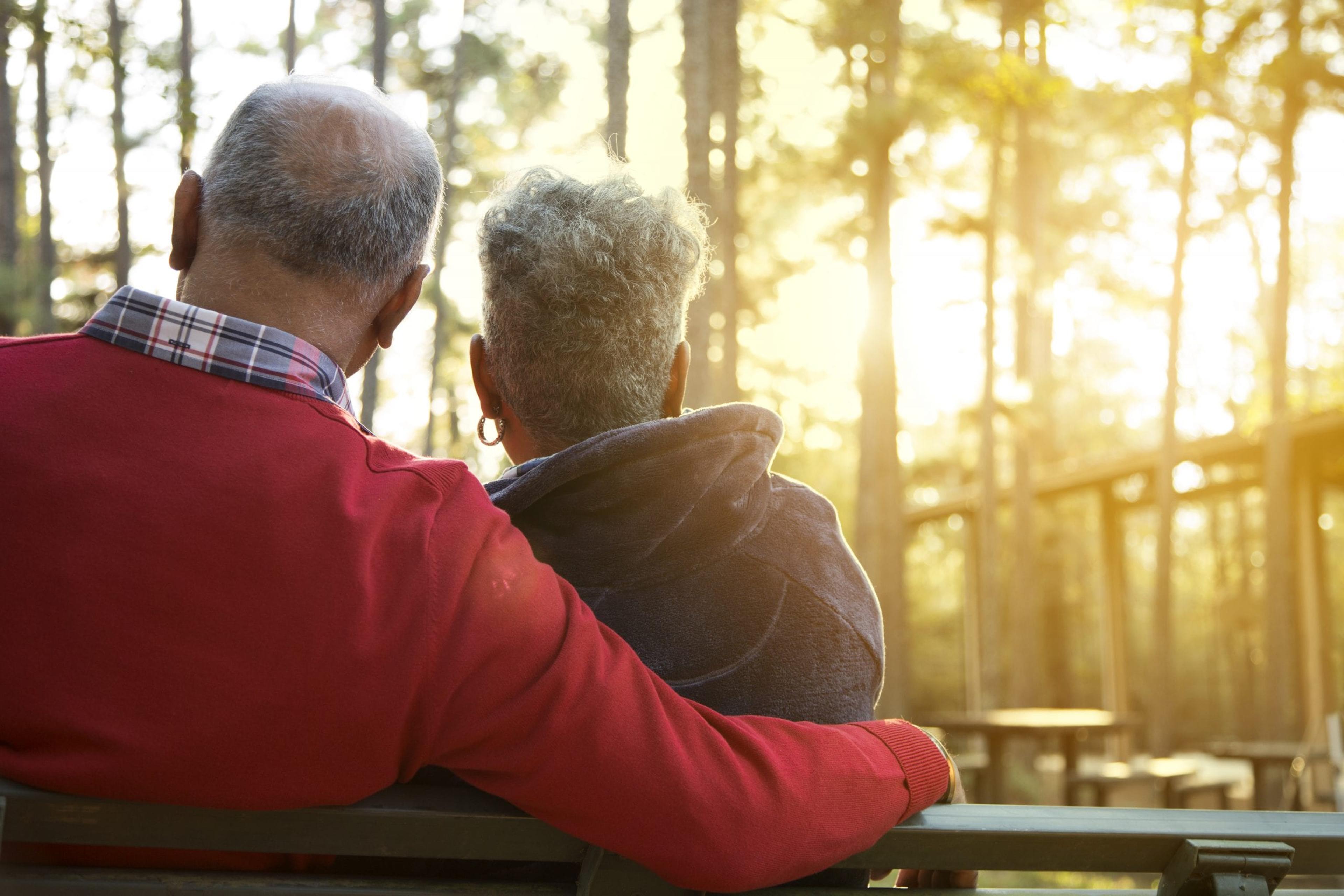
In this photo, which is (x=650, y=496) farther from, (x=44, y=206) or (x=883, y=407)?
(x=44, y=206)

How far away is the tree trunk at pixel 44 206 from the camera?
13.6m

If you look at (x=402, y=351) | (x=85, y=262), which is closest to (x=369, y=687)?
(x=85, y=262)

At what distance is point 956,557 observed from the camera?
40.3 metres

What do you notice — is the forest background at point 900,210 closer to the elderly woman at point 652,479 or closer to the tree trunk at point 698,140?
the tree trunk at point 698,140

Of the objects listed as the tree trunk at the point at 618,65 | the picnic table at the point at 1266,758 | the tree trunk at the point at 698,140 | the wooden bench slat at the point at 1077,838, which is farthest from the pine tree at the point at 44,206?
the wooden bench slat at the point at 1077,838

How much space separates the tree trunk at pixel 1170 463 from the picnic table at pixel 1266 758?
2.15m

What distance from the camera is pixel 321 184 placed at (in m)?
1.51

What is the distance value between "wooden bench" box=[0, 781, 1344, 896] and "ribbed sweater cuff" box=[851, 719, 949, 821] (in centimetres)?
3

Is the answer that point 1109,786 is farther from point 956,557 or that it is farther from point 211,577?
point 956,557

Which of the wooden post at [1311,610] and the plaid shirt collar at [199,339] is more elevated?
the plaid shirt collar at [199,339]

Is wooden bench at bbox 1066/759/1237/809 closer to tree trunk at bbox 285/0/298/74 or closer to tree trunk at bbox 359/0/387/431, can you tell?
tree trunk at bbox 359/0/387/431

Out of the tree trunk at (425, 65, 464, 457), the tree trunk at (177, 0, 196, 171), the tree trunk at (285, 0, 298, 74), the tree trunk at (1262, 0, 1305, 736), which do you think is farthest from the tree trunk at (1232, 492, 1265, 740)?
the tree trunk at (177, 0, 196, 171)

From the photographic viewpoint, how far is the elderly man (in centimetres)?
123

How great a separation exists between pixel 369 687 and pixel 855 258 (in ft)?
52.0
